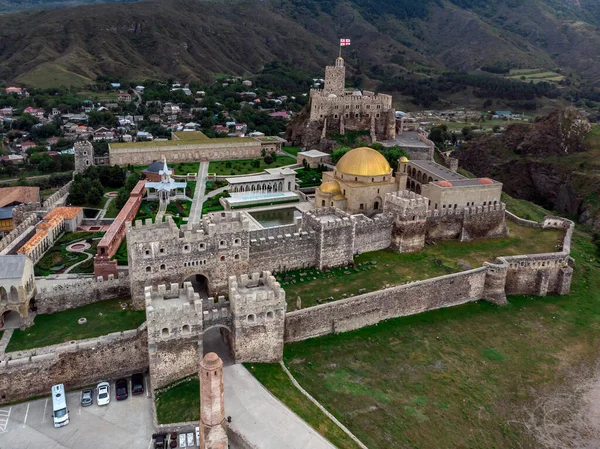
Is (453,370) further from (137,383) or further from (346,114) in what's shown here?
(346,114)

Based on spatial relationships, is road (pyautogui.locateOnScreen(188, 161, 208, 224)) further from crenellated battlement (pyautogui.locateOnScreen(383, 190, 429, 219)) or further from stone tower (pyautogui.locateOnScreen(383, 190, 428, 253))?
stone tower (pyautogui.locateOnScreen(383, 190, 428, 253))

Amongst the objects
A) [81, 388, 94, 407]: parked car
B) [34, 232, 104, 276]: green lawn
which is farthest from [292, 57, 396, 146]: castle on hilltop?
[81, 388, 94, 407]: parked car

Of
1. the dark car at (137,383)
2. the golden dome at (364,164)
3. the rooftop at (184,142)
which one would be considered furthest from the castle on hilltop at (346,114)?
the dark car at (137,383)

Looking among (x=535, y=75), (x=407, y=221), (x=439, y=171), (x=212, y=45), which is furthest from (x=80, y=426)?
(x=535, y=75)

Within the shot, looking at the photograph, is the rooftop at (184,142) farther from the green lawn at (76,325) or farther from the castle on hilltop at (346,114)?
the green lawn at (76,325)

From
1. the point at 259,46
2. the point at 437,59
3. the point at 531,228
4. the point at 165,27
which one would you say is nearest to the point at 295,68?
the point at 259,46

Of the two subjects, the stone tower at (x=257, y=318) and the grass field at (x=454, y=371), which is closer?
the grass field at (x=454, y=371)
